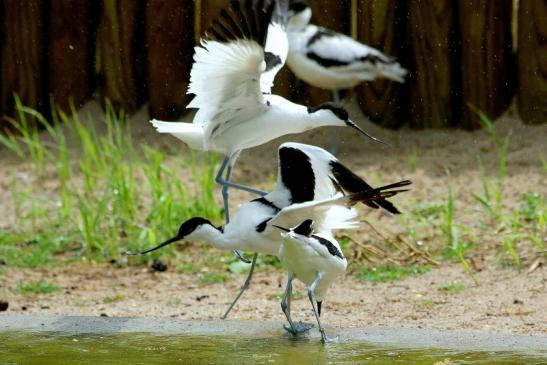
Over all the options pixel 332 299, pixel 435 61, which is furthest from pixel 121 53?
pixel 332 299

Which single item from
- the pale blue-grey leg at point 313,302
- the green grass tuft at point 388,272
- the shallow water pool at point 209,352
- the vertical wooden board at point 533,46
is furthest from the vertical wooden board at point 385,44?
the shallow water pool at point 209,352

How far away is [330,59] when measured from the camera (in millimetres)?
7879

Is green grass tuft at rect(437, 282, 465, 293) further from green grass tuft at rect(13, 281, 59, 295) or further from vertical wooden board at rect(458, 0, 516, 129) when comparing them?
vertical wooden board at rect(458, 0, 516, 129)

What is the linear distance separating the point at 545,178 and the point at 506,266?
4.46 feet

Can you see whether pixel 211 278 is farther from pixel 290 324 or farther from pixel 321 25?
pixel 321 25

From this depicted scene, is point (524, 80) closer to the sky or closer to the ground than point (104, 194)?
closer to the sky

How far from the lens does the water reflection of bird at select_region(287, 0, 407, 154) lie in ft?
25.4

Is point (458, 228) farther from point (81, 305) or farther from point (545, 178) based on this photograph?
point (81, 305)

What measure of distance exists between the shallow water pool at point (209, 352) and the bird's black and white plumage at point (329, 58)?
3.66 meters

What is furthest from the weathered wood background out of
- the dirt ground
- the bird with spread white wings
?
the bird with spread white wings

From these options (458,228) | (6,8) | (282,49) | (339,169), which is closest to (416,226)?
(458,228)

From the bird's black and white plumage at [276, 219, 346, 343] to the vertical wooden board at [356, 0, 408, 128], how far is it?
3.37 metres

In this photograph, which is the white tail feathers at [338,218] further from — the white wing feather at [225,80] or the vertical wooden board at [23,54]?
the vertical wooden board at [23,54]

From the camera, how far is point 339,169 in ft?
15.9
